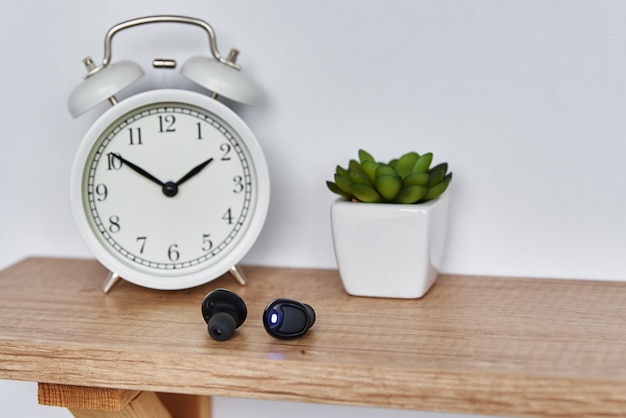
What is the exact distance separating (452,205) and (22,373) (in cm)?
56

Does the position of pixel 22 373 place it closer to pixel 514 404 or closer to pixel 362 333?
pixel 362 333

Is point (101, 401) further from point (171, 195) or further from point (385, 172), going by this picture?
point (385, 172)

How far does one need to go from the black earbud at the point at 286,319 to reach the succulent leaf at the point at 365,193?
172 millimetres

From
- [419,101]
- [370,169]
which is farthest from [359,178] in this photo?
[419,101]

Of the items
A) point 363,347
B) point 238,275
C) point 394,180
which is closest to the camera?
point 363,347

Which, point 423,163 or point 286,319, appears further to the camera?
point 423,163

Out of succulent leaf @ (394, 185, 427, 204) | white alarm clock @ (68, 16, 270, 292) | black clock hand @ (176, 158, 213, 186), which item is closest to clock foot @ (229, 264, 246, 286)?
white alarm clock @ (68, 16, 270, 292)

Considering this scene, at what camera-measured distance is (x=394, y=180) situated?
2.76ft

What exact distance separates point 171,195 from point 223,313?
0.23 m

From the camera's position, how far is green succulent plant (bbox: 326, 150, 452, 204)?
2.79ft

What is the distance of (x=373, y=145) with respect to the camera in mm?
980

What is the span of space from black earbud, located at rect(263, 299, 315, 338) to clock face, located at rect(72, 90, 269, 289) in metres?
0.20

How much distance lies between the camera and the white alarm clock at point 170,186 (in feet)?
3.02

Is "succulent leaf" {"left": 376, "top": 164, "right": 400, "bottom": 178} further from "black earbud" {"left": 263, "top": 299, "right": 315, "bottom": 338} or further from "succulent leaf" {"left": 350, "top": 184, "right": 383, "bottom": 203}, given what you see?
"black earbud" {"left": 263, "top": 299, "right": 315, "bottom": 338}
